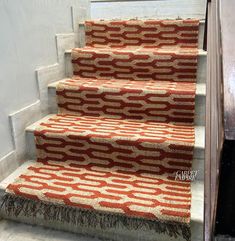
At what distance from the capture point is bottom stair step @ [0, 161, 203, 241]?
1.12 m

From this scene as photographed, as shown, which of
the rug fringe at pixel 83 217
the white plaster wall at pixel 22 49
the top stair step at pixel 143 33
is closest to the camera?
the rug fringe at pixel 83 217

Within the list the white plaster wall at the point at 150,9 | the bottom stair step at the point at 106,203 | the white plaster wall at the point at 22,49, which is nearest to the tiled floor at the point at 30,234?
the bottom stair step at the point at 106,203

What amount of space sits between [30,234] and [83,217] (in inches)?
9.4

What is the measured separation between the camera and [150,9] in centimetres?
249

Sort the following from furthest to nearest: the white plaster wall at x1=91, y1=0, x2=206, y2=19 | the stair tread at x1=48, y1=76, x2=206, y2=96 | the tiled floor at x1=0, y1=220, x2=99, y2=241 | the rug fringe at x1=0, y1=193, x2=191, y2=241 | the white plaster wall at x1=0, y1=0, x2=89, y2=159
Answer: the white plaster wall at x1=91, y1=0, x2=206, y2=19, the stair tread at x1=48, y1=76, x2=206, y2=96, the white plaster wall at x1=0, y1=0, x2=89, y2=159, the tiled floor at x1=0, y1=220, x2=99, y2=241, the rug fringe at x1=0, y1=193, x2=191, y2=241

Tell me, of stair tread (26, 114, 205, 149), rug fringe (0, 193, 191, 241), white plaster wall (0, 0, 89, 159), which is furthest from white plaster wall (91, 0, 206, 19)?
rug fringe (0, 193, 191, 241)

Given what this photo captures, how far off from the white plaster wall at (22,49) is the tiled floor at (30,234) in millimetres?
324

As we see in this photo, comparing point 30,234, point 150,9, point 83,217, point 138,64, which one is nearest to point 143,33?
point 138,64

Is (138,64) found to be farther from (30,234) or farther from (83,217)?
(30,234)

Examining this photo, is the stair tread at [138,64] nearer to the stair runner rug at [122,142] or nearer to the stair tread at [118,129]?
the stair runner rug at [122,142]

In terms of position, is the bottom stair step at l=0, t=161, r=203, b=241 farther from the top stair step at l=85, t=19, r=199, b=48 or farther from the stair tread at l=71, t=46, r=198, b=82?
the top stair step at l=85, t=19, r=199, b=48

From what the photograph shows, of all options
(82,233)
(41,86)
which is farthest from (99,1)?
(82,233)

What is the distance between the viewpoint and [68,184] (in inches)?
50.9

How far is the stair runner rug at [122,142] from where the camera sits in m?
1.18
